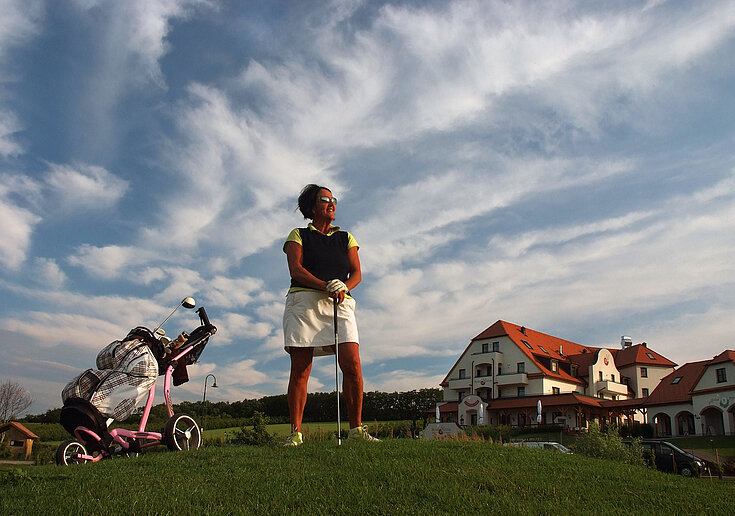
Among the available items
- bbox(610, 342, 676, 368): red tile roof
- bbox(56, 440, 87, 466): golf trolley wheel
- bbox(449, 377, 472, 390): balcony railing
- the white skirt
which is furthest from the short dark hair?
bbox(610, 342, 676, 368): red tile roof

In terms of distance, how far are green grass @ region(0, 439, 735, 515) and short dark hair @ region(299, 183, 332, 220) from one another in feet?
10.3

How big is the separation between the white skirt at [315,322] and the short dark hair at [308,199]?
1.44 m

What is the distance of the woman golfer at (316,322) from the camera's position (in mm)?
7125

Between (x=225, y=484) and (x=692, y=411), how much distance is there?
41.8 metres

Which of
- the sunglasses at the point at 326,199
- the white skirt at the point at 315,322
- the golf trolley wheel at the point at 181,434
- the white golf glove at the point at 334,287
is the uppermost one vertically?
the sunglasses at the point at 326,199

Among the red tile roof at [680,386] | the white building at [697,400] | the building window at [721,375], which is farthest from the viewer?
the red tile roof at [680,386]

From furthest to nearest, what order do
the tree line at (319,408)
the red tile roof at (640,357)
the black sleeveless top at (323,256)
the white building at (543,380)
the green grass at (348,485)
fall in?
the red tile roof at (640,357) → the white building at (543,380) → the tree line at (319,408) → the black sleeveless top at (323,256) → the green grass at (348,485)

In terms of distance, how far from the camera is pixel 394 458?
19.7ft

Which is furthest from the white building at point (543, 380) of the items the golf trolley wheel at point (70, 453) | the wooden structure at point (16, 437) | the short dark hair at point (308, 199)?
the golf trolley wheel at point (70, 453)

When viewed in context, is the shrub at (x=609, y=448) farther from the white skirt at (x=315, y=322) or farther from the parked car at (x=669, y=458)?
the parked car at (x=669, y=458)

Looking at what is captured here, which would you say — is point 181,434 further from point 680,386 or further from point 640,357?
point 640,357

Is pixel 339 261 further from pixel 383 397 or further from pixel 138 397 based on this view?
pixel 383 397

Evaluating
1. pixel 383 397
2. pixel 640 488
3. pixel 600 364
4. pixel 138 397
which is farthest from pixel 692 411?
pixel 138 397

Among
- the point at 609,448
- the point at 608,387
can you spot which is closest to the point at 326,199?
the point at 609,448
